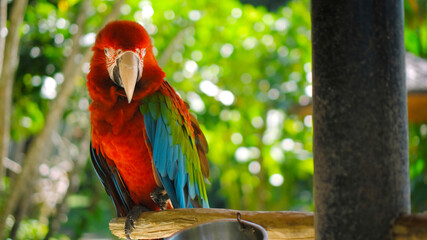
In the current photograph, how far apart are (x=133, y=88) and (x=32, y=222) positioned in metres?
1.69

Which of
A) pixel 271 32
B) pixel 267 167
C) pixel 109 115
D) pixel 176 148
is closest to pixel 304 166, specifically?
pixel 267 167

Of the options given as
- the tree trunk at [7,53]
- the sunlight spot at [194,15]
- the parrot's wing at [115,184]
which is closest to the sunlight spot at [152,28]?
the sunlight spot at [194,15]

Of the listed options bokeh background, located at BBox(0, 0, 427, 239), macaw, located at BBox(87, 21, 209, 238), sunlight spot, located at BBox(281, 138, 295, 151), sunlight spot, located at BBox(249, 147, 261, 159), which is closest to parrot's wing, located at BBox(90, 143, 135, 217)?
macaw, located at BBox(87, 21, 209, 238)

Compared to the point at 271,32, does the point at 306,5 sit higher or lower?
higher

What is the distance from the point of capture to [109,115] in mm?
1255

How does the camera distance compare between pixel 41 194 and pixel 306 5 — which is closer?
pixel 306 5

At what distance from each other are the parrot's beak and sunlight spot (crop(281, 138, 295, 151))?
5.94 feet

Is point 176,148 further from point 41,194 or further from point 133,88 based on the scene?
point 41,194

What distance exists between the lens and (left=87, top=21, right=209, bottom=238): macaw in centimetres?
123

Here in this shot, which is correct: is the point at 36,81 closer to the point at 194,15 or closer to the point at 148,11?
the point at 148,11

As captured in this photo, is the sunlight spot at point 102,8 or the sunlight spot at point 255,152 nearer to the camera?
the sunlight spot at point 102,8

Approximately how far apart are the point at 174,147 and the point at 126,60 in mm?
320

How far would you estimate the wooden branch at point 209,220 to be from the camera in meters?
0.89

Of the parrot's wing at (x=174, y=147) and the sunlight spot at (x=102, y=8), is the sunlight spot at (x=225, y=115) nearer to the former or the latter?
the sunlight spot at (x=102, y=8)
